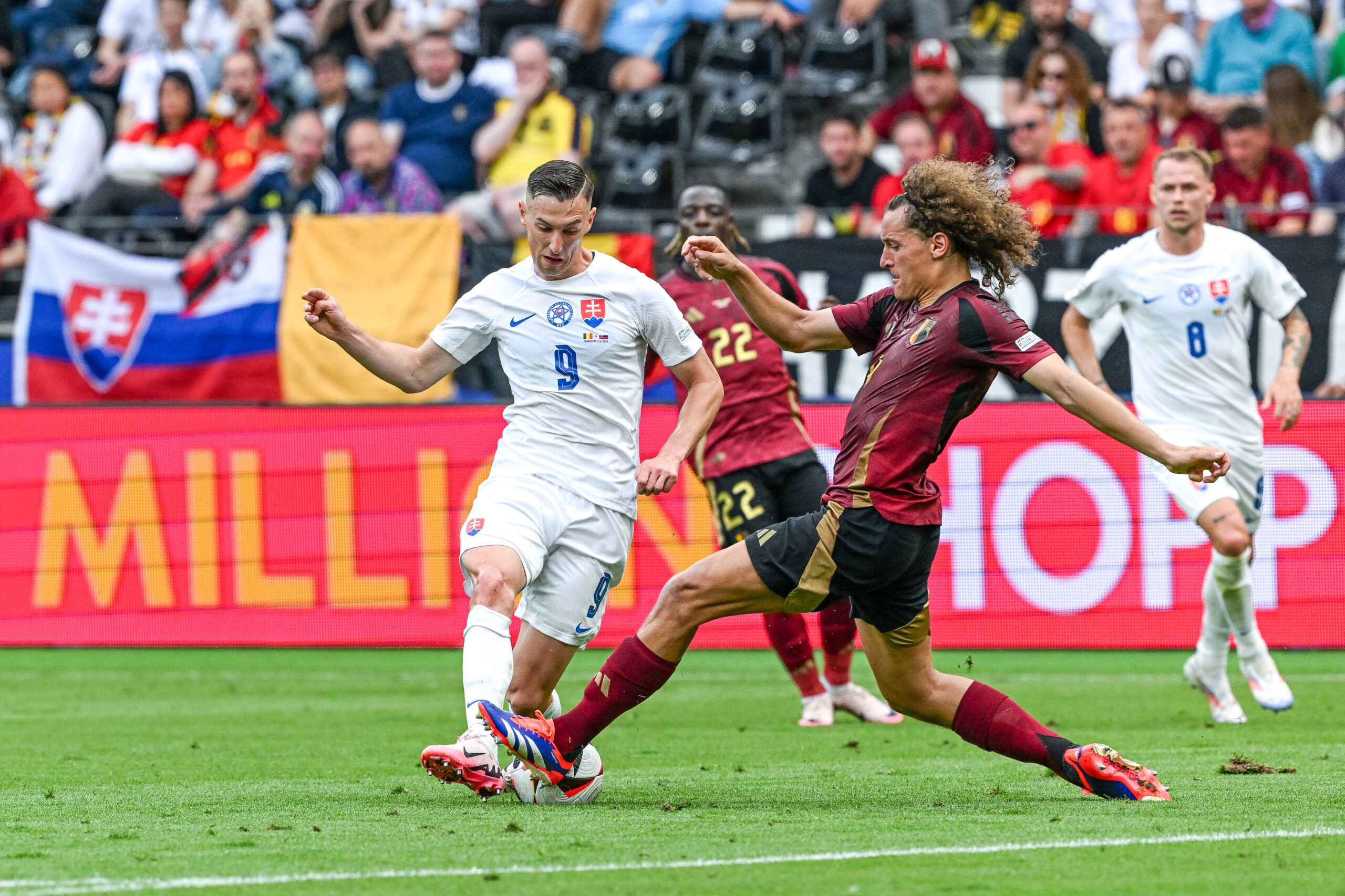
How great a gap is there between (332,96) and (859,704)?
11.1 metres

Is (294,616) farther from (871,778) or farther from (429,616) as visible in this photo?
(871,778)

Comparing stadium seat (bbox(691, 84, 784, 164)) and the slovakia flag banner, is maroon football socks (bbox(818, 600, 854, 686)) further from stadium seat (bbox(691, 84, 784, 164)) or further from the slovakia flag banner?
stadium seat (bbox(691, 84, 784, 164))

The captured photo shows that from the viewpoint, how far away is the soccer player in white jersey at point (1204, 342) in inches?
332

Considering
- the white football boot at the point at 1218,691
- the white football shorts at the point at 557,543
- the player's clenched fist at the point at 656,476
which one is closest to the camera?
the player's clenched fist at the point at 656,476

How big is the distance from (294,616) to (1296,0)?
1054 cm

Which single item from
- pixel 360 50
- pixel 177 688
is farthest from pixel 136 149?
pixel 177 688

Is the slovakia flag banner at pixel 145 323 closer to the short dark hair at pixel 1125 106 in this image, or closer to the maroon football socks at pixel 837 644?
the maroon football socks at pixel 837 644

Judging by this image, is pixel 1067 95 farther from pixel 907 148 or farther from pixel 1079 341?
pixel 1079 341

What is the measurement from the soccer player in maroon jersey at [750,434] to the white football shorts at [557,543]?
230 centimetres

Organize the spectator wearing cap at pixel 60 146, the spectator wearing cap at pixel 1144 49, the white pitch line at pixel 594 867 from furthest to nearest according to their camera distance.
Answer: the spectator wearing cap at pixel 60 146 → the spectator wearing cap at pixel 1144 49 → the white pitch line at pixel 594 867

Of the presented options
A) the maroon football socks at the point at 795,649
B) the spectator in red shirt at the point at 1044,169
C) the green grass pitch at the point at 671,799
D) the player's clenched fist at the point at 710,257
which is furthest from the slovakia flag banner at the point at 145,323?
the player's clenched fist at the point at 710,257

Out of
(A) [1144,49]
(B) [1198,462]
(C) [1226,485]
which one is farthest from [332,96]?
(B) [1198,462]

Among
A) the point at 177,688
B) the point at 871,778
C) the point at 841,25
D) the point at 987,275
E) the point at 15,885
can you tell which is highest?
the point at 841,25

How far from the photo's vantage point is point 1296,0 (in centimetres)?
1545
